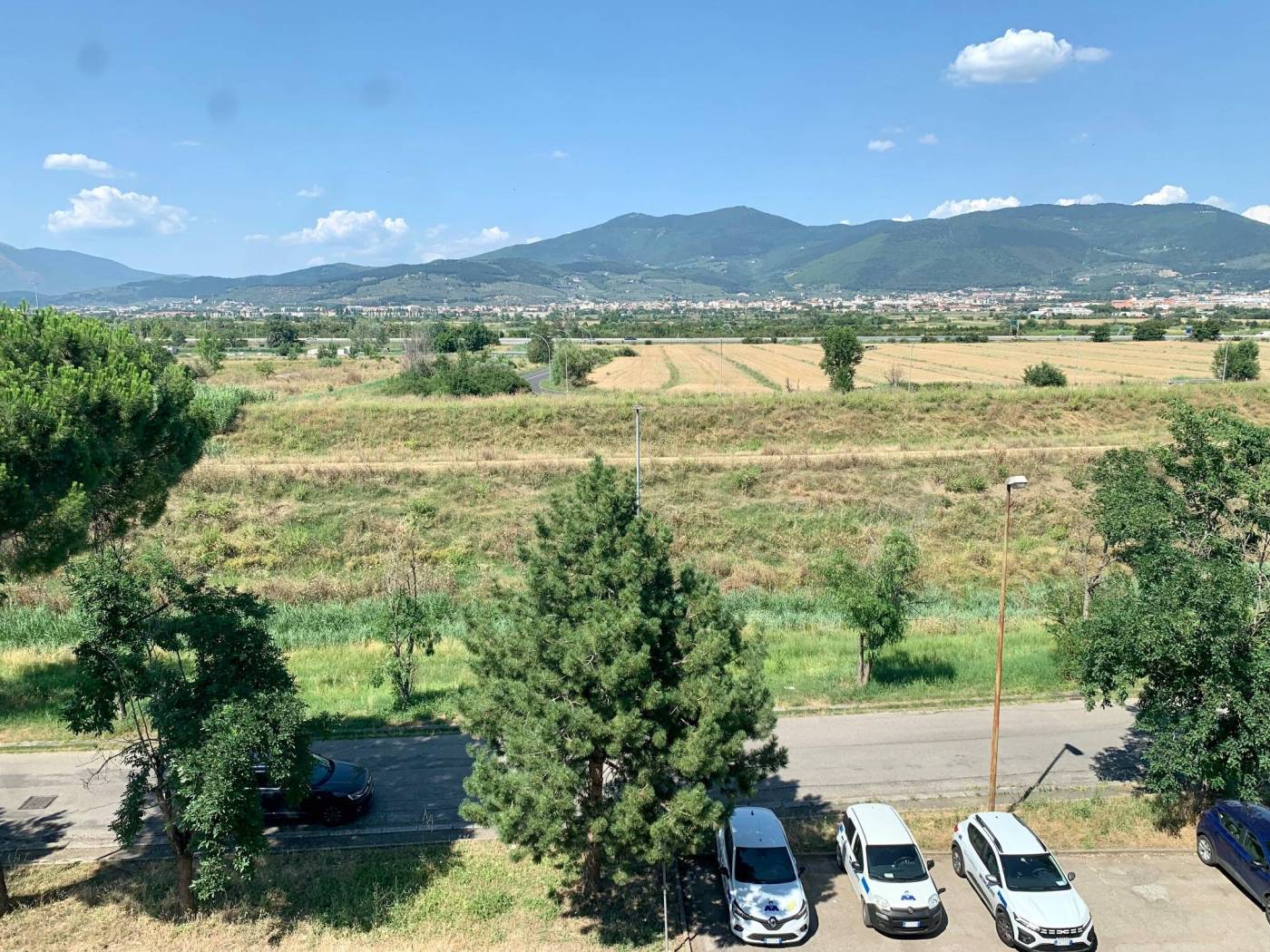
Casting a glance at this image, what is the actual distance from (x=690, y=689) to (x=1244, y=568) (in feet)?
35.3

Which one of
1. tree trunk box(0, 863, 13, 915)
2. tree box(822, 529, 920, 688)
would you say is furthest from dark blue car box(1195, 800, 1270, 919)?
tree trunk box(0, 863, 13, 915)

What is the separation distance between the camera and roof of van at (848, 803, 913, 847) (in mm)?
13883

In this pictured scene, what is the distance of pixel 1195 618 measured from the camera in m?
13.8

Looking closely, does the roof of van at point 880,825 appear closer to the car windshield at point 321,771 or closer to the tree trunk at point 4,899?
the car windshield at point 321,771

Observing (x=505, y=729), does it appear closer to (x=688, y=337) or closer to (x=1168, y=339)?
(x=1168, y=339)

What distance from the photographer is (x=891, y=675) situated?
23.6 m

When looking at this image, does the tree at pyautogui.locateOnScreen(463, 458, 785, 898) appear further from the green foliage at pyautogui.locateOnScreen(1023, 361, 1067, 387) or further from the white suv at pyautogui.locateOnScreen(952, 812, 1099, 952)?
the green foliage at pyautogui.locateOnScreen(1023, 361, 1067, 387)

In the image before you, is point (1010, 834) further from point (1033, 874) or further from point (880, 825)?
point (880, 825)

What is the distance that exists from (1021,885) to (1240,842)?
4.17 metres

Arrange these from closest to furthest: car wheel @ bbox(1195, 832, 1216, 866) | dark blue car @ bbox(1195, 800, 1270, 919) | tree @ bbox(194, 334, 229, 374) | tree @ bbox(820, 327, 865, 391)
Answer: dark blue car @ bbox(1195, 800, 1270, 919) → car wheel @ bbox(1195, 832, 1216, 866) → tree @ bbox(820, 327, 865, 391) → tree @ bbox(194, 334, 229, 374)

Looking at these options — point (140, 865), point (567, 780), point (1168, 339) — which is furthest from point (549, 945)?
point (1168, 339)

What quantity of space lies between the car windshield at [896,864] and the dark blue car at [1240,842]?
17.3 ft

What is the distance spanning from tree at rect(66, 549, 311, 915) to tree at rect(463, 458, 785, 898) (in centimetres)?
306

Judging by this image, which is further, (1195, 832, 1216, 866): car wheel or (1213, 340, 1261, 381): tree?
(1213, 340, 1261, 381): tree
